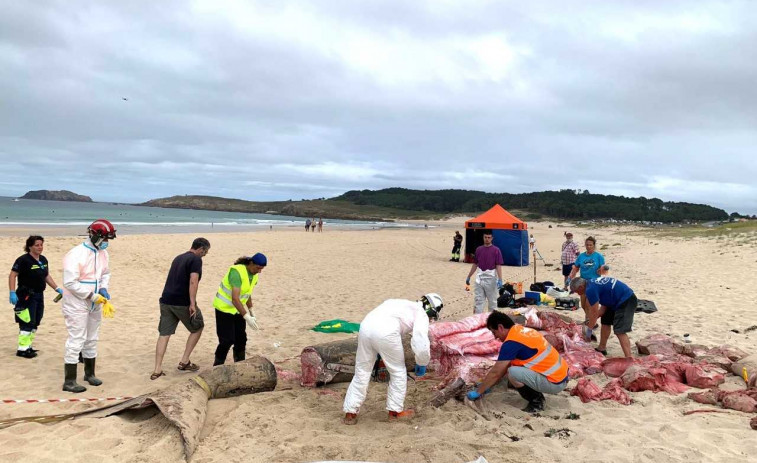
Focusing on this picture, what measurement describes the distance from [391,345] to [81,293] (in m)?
3.59

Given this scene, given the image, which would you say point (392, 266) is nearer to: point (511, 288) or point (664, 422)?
point (511, 288)

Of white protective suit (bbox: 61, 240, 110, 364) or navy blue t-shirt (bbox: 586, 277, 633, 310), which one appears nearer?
white protective suit (bbox: 61, 240, 110, 364)

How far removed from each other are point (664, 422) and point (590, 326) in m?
3.04

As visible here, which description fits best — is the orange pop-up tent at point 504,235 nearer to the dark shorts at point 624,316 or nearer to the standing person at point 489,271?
the standing person at point 489,271

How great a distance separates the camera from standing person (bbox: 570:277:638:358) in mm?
6902

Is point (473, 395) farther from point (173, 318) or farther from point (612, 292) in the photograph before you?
point (173, 318)

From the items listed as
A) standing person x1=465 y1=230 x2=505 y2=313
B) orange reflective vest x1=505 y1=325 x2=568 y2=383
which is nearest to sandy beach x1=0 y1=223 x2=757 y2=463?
orange reflective vest x1=505 y1=325 x2=568 y2=383

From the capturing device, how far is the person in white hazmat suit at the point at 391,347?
478 cm

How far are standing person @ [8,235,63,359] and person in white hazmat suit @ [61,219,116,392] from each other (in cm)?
143

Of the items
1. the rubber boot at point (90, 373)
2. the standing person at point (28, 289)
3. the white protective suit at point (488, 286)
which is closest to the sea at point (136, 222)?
the standing person at point (28, 289)

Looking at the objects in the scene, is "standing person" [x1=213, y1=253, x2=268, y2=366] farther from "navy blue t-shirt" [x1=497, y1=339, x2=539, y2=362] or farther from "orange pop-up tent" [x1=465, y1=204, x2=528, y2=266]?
"orange pop-up tent" [x1=465, y1=204, x2=528, y2=266]

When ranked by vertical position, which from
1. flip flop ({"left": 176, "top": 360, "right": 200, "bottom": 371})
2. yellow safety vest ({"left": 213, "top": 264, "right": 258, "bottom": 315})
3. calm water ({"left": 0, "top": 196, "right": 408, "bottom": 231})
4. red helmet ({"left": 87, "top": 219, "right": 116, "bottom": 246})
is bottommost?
flip flop ({"left": 176, "top": 360, "right": 200, "bottom": 371})

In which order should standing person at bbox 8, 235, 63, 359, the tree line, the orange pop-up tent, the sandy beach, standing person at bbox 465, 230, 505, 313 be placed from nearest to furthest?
the sandy beach, standing person at bbox 8, 235, 63, 359, standing person at bbox 465, 230, 505, 313, the orange pop-up tent, the tree line

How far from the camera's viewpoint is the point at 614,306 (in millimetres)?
7043
